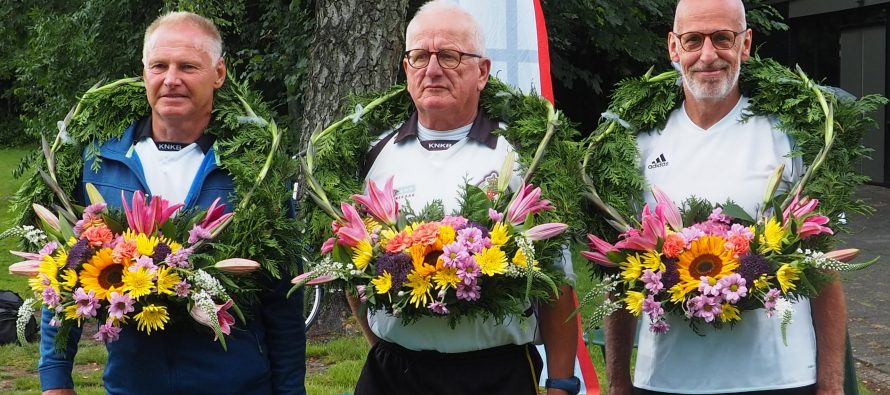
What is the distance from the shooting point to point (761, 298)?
133 inches

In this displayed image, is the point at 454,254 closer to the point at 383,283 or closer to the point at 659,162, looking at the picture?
the point at 383,283

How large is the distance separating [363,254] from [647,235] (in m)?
0.96

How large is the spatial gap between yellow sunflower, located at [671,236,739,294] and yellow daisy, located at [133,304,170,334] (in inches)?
64.8

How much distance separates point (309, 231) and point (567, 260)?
930mm

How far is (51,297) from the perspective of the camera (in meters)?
3.35

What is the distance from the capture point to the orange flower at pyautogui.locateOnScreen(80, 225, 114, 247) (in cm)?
339

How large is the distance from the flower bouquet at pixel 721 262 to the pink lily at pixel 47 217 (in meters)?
1.89

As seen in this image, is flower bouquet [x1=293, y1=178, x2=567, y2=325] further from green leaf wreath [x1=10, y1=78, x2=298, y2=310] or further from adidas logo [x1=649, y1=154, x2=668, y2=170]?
adidas logo [x1=649, y1=154, x2=668, y2=170]

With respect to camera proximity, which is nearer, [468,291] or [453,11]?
[468,291]

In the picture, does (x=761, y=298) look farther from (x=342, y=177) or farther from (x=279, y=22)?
(x=279, y=22)

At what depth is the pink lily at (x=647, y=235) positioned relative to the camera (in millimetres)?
3480

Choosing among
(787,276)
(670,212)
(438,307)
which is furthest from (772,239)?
(438,307)

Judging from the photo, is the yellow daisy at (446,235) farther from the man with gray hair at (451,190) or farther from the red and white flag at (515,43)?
the red and white flag at (515,43)

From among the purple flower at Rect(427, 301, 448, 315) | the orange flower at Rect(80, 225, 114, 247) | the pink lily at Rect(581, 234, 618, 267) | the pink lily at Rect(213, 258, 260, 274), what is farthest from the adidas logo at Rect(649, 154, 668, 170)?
the orange flower at Rect(80, 225, 114, 247)
